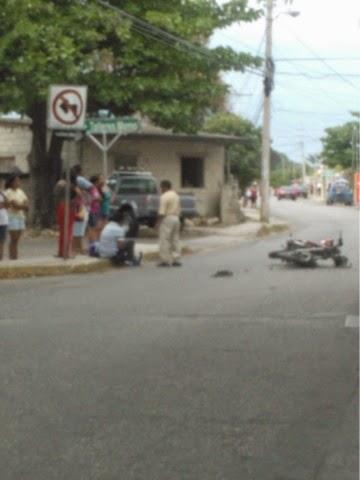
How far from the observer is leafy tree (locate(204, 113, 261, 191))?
214 ft

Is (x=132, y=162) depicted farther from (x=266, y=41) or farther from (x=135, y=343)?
(x=135, y=343)

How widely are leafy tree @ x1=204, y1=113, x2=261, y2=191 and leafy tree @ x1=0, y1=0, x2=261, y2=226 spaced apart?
28206mm

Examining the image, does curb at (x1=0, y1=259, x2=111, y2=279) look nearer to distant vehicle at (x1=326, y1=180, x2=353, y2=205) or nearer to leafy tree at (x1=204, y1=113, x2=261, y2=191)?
leafy tree at (x1=204, y1=113, x2=261, y2=191)

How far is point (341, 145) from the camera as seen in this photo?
395 ft

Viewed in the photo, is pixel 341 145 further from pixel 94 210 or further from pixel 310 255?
pixel 310 255

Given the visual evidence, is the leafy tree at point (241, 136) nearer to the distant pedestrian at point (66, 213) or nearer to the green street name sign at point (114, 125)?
the green street name sign at point (114, 125)

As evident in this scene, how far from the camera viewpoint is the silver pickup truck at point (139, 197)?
36.0 m

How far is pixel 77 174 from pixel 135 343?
1297 centimetres

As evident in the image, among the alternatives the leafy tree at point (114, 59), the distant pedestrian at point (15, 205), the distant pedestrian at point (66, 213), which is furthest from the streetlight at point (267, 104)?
the distant pedestrian at point (15, 205)

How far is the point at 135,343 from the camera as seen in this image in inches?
459

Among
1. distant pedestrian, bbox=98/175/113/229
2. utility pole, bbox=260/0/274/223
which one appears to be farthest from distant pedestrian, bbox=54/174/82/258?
utility pole, bbox=260/0/274/223

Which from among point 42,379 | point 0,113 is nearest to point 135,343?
point 42,379

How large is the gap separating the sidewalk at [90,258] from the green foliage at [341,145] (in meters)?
70.3

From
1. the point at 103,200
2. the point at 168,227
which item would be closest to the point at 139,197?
the point at 103,200
